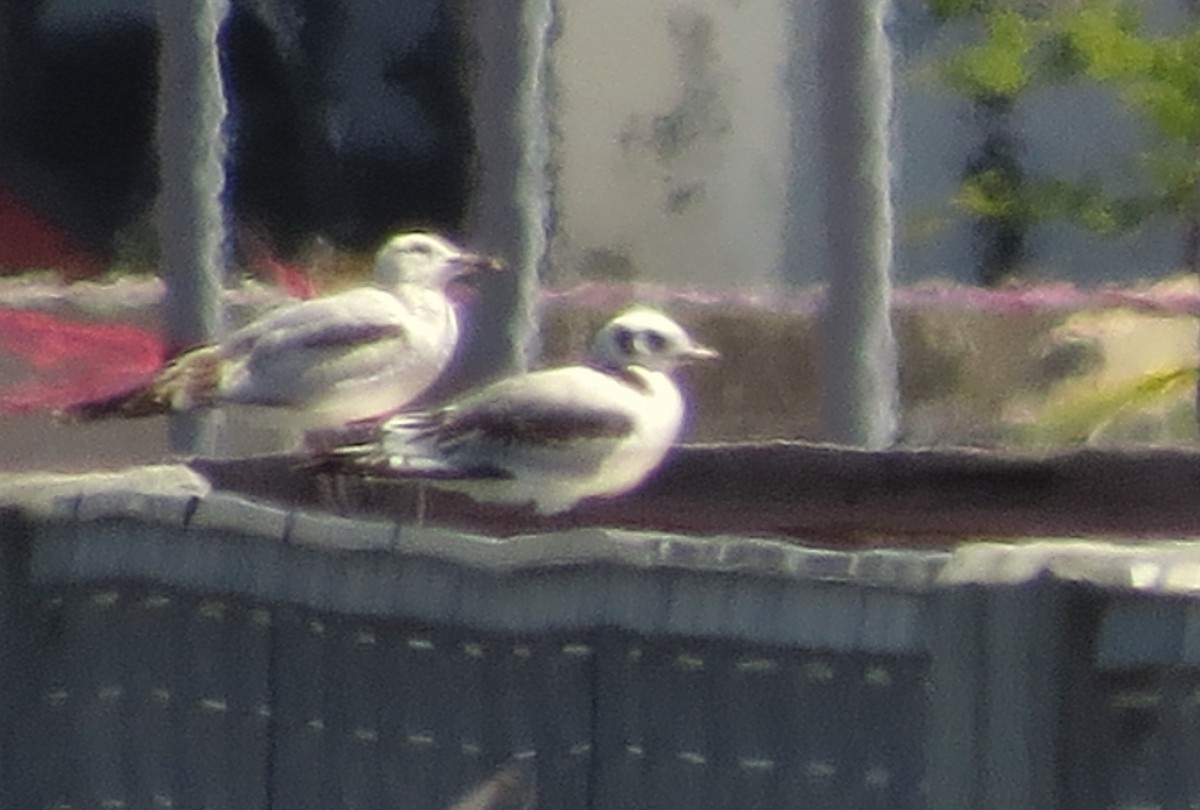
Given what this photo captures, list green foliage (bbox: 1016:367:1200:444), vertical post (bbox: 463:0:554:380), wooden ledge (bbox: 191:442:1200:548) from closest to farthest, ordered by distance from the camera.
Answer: wooden ledge (bbox: 191:442:1200:548), vertical post (bbox: 463:0:554:380), green foliage (bbox: 1016:367:1200:444)

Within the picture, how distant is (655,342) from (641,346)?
4cm

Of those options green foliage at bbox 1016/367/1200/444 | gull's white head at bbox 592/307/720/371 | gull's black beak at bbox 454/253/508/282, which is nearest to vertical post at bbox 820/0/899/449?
green foliage at bbox 1016/367/1200/444

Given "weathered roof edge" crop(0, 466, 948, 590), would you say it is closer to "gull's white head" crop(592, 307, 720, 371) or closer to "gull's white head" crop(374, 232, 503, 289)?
"gull's white head" crop(592, 307, 720, 371)

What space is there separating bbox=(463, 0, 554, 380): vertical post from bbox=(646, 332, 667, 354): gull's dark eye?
1238 mm

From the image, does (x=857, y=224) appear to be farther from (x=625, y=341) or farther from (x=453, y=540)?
(x=453, y=540)

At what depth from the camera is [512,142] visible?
7004mm

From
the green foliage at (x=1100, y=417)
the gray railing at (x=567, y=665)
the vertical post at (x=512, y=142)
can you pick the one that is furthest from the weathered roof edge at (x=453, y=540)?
the green foliage at (x=1100, y=417)

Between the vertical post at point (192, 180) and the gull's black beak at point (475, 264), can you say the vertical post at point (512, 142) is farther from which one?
the vertical post at point (192, 180)

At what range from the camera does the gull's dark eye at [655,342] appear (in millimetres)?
5879

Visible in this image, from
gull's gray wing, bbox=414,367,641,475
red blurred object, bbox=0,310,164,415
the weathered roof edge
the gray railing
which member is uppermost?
red blurred object, bbox=0,310,164,415

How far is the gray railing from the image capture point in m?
3.05

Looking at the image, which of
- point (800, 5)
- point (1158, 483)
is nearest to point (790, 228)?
point (800, 5)

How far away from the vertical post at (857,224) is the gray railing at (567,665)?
10.4ft

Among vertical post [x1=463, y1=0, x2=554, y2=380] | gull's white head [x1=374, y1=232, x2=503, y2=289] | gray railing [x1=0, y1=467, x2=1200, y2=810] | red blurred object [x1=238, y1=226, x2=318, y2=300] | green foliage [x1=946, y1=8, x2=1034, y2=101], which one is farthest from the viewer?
green foliage [x1=946, y1=8, x2=1034, y2=101]
